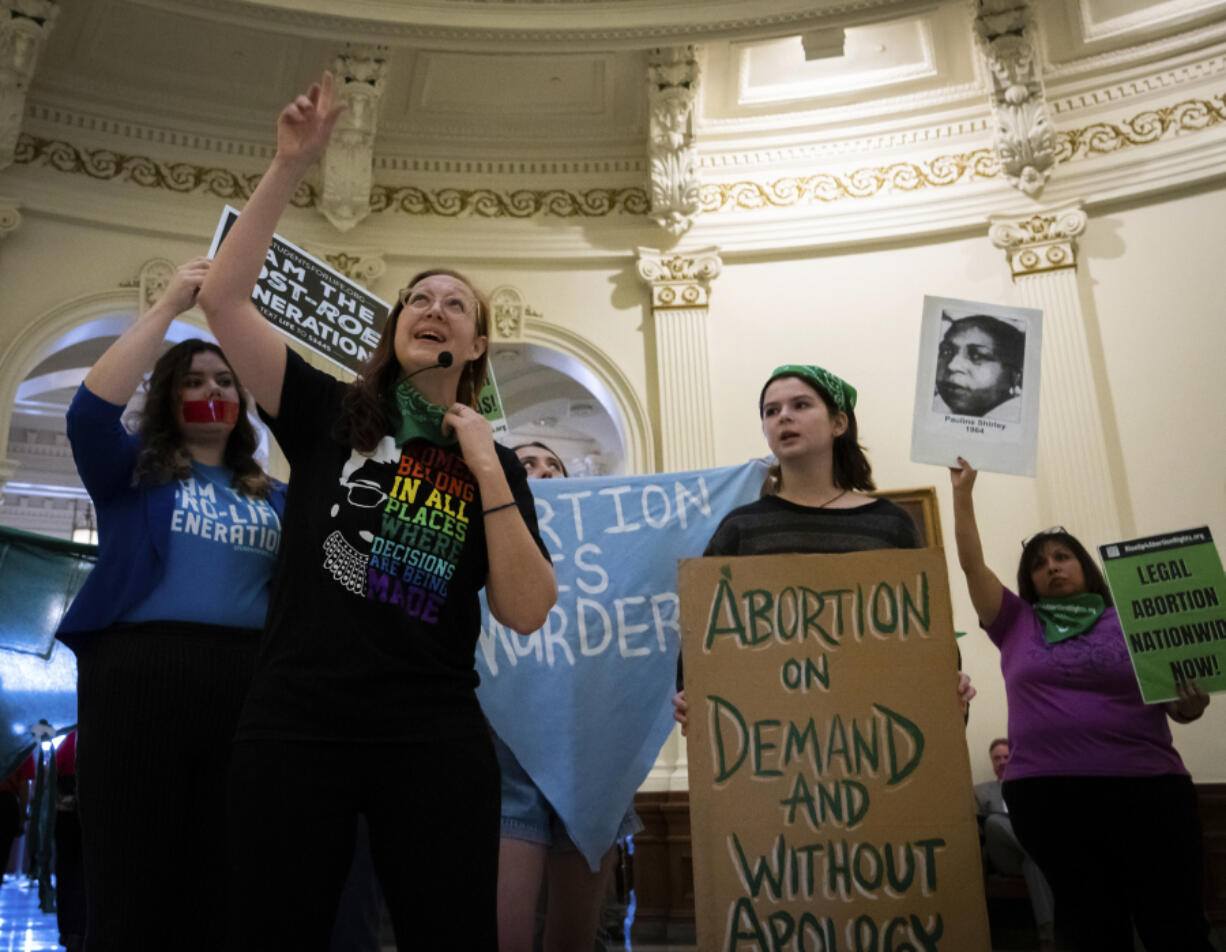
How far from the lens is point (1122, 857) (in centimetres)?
278

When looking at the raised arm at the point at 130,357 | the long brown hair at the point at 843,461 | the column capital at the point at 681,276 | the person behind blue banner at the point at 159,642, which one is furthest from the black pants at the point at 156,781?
the column capital at the point at 681,276

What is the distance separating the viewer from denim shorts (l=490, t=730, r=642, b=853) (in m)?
2.51

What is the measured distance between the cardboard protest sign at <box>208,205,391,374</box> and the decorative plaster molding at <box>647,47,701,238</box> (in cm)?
367

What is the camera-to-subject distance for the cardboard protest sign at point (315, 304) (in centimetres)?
391

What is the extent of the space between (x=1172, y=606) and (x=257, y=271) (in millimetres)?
2593

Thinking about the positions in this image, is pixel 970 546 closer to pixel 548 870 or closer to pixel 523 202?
pixel 548 870

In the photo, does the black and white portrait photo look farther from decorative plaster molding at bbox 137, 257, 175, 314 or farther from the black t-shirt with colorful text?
decorative plaster molding at bbox 137, 257, 175, 314

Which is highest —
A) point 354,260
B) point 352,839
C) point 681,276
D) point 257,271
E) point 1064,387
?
point 354,260

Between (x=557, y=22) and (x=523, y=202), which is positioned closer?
(x=557, y=22)

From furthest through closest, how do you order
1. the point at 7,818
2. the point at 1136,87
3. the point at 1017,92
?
the point at 1136,87, the point at 1017,92, the point at 7,818

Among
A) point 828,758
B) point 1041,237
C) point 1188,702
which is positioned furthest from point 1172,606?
point 1041,237

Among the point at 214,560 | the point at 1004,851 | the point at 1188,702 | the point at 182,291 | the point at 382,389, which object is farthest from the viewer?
the point at 1004,851

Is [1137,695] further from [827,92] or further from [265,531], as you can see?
[827,92]

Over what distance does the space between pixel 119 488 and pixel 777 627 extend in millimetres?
1317
